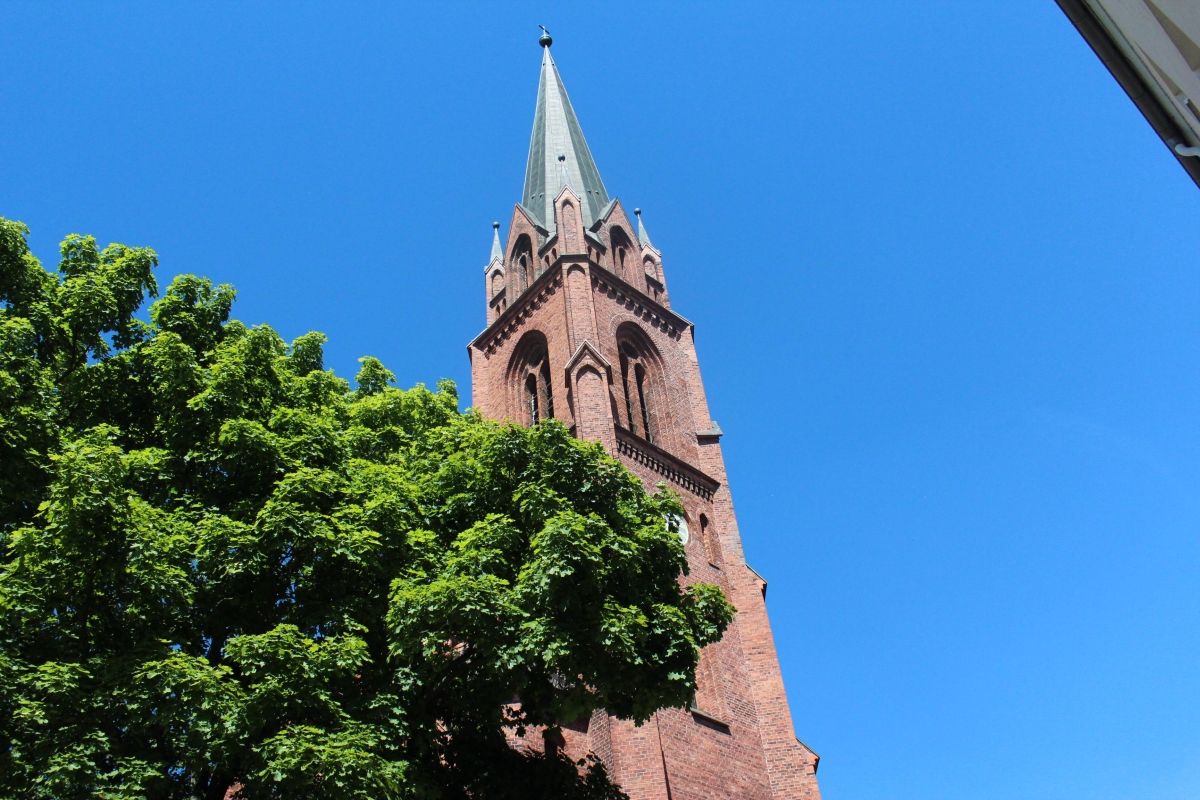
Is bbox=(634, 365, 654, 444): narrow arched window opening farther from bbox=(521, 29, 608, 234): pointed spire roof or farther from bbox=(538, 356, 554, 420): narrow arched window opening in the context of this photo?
bbox=(521, 29, 608, 234): pointed spire roof

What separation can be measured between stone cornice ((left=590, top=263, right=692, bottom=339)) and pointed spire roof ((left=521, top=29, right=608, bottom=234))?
3.41m

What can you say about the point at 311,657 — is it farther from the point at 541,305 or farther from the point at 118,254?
the point at 541,305

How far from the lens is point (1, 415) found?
10078mm

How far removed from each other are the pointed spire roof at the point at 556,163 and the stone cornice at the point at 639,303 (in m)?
3.41

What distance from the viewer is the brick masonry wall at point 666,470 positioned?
19.3 meters

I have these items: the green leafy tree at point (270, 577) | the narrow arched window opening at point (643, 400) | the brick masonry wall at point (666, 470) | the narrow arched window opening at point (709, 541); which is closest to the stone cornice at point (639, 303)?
the brick masonry wall at point (666, 470)

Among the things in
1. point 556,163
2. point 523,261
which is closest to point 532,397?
point 523,261

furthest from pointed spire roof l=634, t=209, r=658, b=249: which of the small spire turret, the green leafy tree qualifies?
the green leafy tree

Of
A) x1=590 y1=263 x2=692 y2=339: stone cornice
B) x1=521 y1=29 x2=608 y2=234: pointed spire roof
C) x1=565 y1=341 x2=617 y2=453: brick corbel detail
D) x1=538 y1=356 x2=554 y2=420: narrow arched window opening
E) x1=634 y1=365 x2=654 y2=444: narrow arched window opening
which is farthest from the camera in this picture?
x1=521 y1=29 x2=608 y2=234: pointed spire roof

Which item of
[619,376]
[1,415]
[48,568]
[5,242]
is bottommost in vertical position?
[48,568]

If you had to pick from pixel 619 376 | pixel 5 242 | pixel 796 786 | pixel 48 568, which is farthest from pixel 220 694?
pixel 619 376

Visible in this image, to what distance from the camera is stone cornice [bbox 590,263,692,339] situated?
102 feet

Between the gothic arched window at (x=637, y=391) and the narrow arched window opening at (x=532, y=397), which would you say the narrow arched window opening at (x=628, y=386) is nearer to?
the gothic arched window at (x=637, y=391)

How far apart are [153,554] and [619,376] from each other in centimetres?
1957
